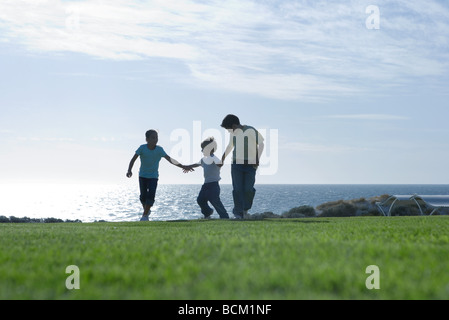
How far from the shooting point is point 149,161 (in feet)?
50.0

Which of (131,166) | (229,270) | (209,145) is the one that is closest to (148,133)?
(131,166)

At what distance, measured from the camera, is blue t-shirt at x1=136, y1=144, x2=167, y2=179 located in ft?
50.0

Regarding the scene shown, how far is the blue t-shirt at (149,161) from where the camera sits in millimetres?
15250

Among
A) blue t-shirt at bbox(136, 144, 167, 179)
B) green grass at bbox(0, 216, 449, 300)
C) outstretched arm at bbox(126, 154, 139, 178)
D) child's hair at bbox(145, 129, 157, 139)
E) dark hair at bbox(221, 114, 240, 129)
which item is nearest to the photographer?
green grass at bbox(0, 216, 449, 300)

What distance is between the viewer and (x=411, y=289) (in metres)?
3.41

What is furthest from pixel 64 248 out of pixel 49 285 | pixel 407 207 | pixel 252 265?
pixel 407 207

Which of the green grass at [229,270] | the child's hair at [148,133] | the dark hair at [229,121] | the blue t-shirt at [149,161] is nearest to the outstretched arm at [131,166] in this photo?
the blue t-shirt at [149,161]

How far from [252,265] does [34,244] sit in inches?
128

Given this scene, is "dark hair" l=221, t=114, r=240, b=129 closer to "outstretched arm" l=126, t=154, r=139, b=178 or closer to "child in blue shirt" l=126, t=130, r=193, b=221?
"child in blue shirt" l=126, t=130, r=193, b=221

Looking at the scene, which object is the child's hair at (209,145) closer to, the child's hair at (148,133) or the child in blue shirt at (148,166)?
the child in blue shirt at (148,166)

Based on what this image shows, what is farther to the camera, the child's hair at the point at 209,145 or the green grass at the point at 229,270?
the child's hair at the point at 209,145

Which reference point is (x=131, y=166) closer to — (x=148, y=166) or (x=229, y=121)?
(x=148, y=166)

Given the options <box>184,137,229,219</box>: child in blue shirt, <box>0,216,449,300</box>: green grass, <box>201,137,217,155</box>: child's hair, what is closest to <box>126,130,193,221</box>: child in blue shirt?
<box>184,137,229,219</box>: child in blue shirt
